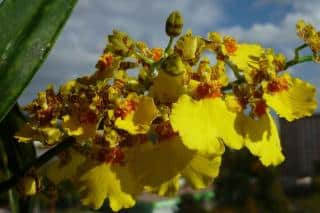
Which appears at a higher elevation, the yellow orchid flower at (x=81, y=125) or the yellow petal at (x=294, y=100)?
the yellow petal at (x=294, y=100)

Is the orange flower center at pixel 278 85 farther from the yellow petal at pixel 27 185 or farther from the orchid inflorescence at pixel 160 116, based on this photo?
the yellow petal at pixel 27 185

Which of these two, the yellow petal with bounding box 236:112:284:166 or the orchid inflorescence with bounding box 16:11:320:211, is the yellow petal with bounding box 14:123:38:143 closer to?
the orchid inflorescence with bounding box 16:11:320:211

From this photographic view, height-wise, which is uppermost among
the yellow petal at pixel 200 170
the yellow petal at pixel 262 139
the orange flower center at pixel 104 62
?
the orange flower center at pixel 104 62

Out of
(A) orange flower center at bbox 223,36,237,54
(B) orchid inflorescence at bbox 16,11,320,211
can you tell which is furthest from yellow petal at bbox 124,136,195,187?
(A) orange flower center at bbox 223,36,237,54

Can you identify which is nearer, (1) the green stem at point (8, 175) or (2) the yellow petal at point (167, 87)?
(2) the yellow petal at point (167, 87)

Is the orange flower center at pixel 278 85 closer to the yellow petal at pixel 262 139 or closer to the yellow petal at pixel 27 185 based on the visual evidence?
the yellow petal at pixel 262 139

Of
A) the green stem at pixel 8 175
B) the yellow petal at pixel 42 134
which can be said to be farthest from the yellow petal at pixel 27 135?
Result: the green stem at pixel 8 175
